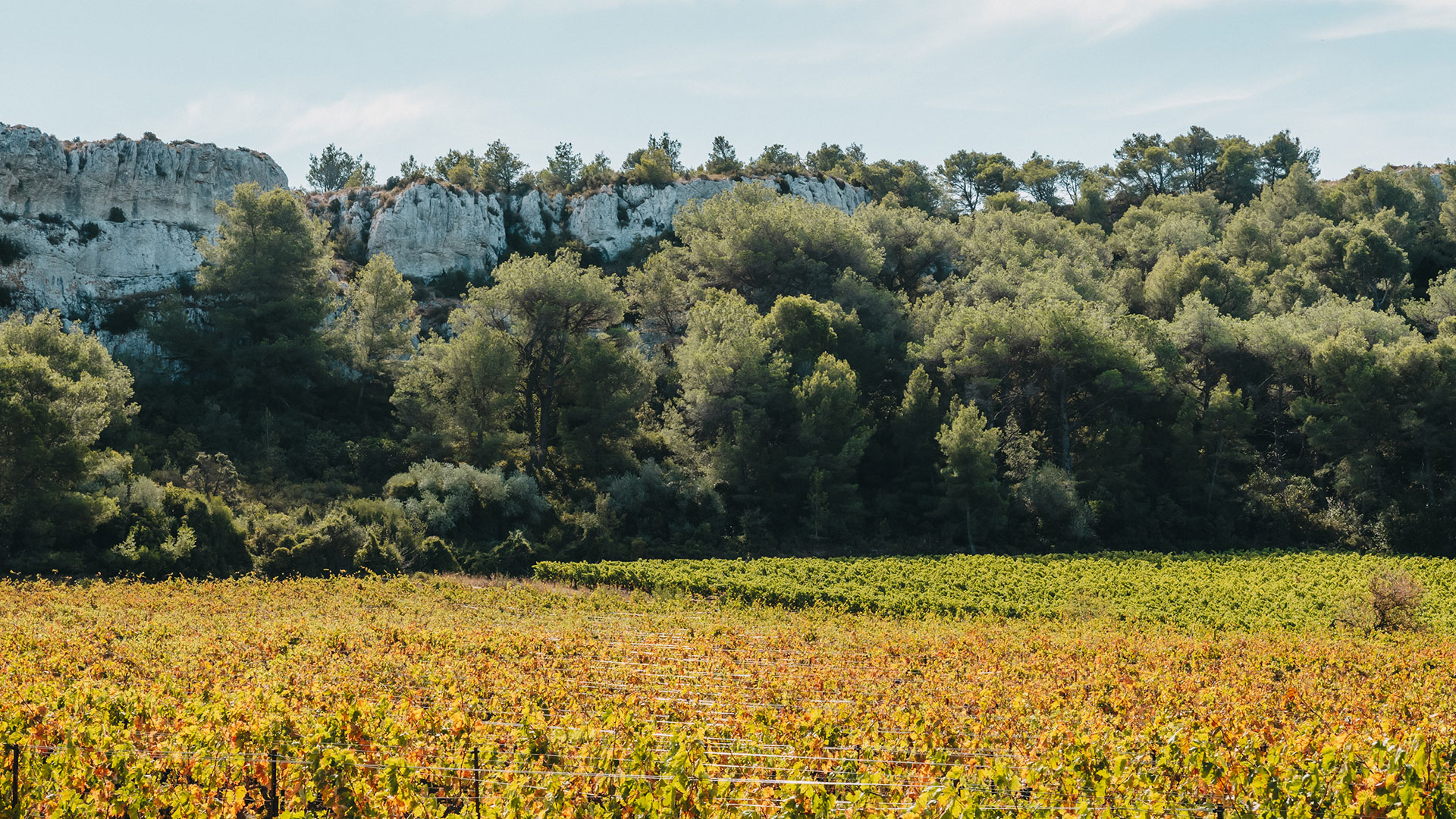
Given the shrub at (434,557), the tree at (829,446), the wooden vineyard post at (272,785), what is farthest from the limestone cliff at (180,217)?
the wooden vineyard post at (272,785)

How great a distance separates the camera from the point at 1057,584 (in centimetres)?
3152

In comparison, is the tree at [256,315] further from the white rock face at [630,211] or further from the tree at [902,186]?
the tree at [902,186]

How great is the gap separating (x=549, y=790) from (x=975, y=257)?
2316 inches

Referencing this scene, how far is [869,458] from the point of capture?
4612 cm

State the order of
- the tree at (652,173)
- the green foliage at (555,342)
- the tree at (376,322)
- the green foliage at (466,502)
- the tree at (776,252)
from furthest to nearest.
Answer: the tree at (652,173), the tree at (776,252), the tree at (376,322), the green foliage at (555,342), the green foliage at (466,502)

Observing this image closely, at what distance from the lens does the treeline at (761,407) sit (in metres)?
38.1

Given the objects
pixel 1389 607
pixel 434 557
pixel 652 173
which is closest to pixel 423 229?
pixel 652 173

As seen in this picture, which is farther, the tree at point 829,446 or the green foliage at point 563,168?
the green foliage at point 563,168

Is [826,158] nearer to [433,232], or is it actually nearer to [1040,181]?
[1040,181]

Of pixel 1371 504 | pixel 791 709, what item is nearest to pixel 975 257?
pixel 1371 504

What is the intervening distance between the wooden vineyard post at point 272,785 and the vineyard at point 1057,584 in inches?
789

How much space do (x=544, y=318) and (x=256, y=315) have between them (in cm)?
1437

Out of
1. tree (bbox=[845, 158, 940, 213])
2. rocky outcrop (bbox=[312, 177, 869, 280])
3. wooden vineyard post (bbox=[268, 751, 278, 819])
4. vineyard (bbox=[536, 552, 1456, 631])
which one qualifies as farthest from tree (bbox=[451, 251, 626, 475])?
tree (bbox=[845, 158, 940, 213])

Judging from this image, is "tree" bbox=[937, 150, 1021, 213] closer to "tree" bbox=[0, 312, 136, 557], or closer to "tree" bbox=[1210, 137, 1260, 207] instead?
"tree" bbox=[1210, 137, 1260, 207]
